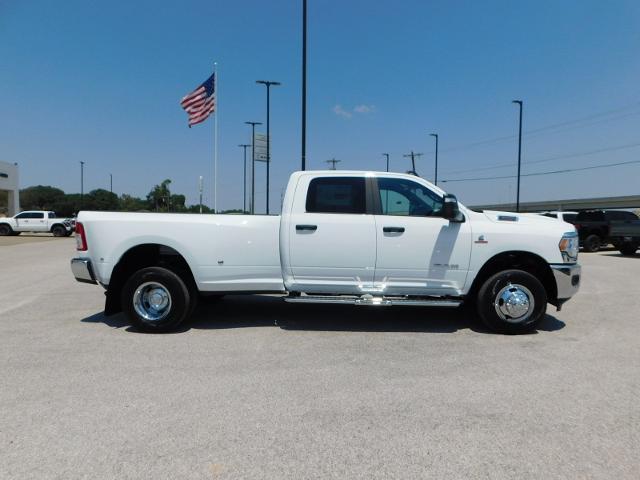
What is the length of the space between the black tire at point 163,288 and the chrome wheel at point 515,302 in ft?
12.8

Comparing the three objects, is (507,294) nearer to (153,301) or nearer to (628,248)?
(153,301)

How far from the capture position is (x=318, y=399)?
365 cm

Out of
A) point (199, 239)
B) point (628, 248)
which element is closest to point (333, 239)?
point (199, 239)

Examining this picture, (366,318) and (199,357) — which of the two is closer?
(199,357)

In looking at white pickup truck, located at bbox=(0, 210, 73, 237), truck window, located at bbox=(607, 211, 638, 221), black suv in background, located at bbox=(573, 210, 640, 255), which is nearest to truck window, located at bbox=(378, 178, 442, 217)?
black suv in background, located at bbox=(573, 210, 640, 255)

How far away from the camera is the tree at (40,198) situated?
349ft

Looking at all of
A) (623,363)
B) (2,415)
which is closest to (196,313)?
(2,415)

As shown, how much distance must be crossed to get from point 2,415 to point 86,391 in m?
0.60

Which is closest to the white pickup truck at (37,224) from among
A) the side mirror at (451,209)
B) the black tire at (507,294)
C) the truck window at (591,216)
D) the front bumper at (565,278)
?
the truck window at (591,216)

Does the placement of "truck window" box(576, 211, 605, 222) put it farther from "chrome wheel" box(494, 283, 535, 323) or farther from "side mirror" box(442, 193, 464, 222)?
"side mirror" box(442, 193, 464, 222)

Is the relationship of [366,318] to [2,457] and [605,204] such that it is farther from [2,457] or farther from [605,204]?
[605,204]

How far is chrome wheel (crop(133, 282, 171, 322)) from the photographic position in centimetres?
570

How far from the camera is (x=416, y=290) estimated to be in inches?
225

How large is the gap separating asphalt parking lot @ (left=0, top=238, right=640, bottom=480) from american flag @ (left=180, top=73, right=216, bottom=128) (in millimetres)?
13600
